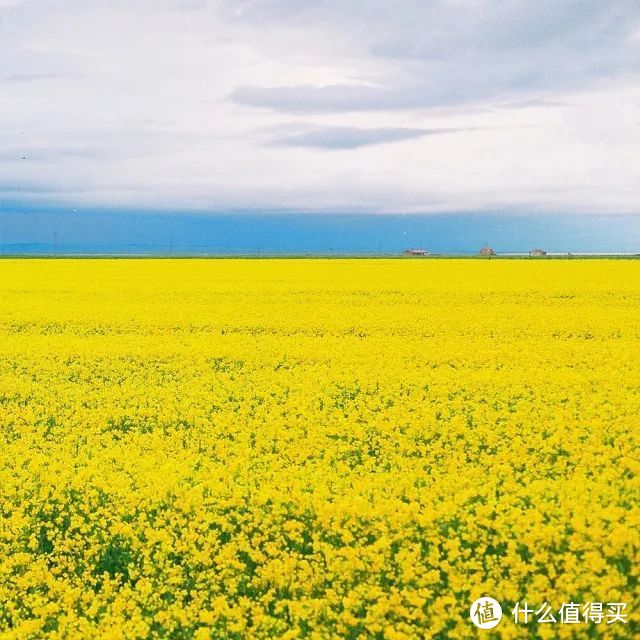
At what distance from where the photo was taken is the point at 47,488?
27.0ft

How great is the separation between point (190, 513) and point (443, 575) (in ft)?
8.80

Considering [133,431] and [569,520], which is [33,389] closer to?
[133,431]

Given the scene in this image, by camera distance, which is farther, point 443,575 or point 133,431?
point 133,431

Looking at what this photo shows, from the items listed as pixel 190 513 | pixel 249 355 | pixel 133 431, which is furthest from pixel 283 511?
pixel 249 355

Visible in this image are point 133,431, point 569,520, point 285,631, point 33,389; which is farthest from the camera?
point 33,389

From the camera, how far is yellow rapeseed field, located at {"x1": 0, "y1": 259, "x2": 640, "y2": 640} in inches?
233

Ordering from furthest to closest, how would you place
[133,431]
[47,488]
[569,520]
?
[133,431]
[47,488]
[569,520]

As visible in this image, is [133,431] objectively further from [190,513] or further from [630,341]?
[630,341]

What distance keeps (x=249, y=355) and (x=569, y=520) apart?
31.8 ft

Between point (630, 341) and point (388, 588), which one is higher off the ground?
point (630, 341)

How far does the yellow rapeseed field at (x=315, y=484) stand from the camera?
5914mm

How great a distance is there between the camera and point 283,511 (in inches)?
290

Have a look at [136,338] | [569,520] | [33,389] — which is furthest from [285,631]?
[136,338]

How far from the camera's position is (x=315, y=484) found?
26.2 ft
